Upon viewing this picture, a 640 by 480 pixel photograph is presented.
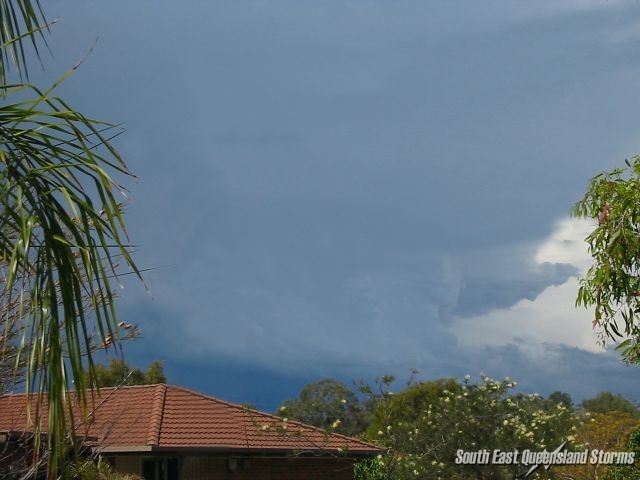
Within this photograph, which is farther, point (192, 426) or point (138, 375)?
point (138, 375)

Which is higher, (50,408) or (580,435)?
(580,435)

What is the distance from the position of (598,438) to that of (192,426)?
12.6 metres

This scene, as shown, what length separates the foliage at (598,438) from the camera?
22156mm

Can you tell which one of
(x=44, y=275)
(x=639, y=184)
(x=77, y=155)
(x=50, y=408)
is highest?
(x=639, y=184)

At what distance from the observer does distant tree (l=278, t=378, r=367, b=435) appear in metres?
35.7

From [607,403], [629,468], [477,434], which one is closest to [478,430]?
[477,434]

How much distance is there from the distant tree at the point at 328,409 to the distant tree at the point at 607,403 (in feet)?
49.3

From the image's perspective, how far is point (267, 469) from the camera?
76.8 ft

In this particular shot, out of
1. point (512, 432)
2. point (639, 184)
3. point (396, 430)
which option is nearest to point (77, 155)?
point (639, 184)

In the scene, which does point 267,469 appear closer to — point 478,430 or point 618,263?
point 478,430

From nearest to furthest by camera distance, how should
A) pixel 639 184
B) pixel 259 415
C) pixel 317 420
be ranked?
pixel 639 184 → pixel 259 415 → pixel 317 420

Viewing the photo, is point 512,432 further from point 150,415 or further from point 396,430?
point 150,415

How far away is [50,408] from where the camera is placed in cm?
Result: 559

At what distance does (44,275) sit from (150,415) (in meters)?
17.9
